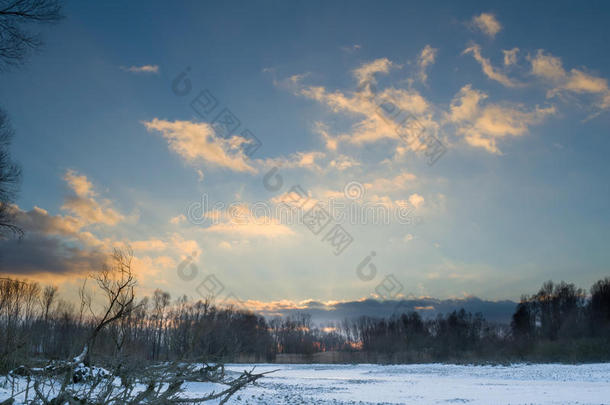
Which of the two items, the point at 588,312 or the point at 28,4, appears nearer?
the point at 28,4

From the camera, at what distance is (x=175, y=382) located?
2.60 metres

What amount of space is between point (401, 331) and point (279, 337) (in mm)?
37056

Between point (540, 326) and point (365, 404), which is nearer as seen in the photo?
point (365, 404)

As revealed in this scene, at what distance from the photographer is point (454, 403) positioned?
2031 centimetres

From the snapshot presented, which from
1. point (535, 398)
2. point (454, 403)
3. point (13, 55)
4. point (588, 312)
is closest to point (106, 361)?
point (13, 55)

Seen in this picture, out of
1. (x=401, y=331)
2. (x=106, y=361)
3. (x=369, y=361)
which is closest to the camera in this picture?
(x=106, y=361)

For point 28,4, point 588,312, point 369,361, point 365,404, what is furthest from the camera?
point 588,312

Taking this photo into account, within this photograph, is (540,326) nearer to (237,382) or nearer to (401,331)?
(401,331)

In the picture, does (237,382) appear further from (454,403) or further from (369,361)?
(369,361)

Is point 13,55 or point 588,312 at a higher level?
point 13,55

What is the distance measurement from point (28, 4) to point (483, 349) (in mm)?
94876

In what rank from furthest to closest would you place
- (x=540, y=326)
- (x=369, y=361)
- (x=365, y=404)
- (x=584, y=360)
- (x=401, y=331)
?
(x=401, y=331) < (x=540, y=326) < (x=369, y=361) < (x=584, y=360) < (x=365, y=404)

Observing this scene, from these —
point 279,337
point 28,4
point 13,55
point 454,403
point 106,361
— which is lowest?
point 279,337

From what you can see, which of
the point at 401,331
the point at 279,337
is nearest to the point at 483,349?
the point at 401,331
